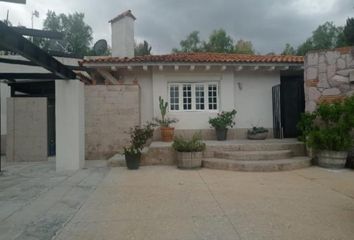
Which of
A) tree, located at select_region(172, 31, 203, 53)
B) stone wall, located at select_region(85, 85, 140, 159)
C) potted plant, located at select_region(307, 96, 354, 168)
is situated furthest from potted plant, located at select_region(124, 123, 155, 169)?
tree, located at select_region(172, 31, 203, 53)

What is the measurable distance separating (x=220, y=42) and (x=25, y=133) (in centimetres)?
3035

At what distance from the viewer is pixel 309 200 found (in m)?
5.90

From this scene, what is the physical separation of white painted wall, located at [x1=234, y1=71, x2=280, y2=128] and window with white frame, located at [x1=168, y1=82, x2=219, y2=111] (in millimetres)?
975

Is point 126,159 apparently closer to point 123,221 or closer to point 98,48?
point 123,221

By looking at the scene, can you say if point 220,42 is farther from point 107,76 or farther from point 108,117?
point 108,117

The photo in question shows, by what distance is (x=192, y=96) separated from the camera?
43.0 ft

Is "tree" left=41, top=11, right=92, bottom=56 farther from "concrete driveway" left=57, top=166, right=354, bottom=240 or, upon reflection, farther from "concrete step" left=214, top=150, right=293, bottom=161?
"concrete driveway" left=57, top=166, right=354, bottom=240

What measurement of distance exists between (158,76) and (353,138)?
23.1ft

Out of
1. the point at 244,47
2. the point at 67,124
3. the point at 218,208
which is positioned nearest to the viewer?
the point at 218,208

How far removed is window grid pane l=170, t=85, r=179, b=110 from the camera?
1305cm

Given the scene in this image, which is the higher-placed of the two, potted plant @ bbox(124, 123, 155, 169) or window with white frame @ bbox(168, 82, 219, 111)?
window with white frame @ bbox(168, 82, 219, 111)

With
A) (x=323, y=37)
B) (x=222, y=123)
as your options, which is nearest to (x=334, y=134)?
(x=222, y=123)

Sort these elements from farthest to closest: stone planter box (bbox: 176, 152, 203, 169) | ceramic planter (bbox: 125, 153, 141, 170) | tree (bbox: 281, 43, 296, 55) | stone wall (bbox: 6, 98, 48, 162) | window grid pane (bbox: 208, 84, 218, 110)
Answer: tree (bbox: 281, 43, 296, 55) → window grid pane (bbox: 208, 84, 218, 110) → stone wall (bbox: 6, 98, 48, 162) → ceramic planter (bbox: 125, 153, 141, 170) → stone planter box (bbox: 176, 152, 203, 169)

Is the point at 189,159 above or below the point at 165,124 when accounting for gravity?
below
